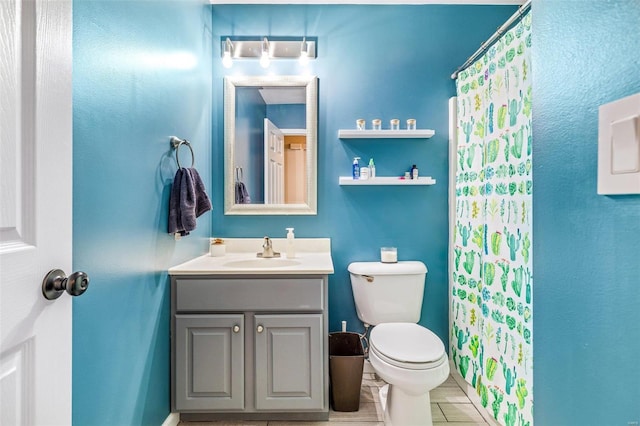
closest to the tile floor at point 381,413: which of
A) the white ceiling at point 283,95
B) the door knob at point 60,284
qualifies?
the door knob at point 60,284

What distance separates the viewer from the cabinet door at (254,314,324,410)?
69.1 inches

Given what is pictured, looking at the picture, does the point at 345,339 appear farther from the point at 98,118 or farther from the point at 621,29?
the point at 621,29

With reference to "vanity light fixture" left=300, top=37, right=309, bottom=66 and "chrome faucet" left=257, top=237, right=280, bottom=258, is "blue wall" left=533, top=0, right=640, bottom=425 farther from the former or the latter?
"vanity light fixture" left=300, top=37, right=309, bottom=66

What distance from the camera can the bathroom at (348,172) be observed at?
454 mm

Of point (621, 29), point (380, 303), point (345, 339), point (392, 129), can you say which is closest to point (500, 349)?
point (380, 303)

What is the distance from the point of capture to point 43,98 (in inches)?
26.7

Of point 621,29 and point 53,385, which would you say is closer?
point 621,29

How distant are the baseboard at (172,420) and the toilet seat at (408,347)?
108cm

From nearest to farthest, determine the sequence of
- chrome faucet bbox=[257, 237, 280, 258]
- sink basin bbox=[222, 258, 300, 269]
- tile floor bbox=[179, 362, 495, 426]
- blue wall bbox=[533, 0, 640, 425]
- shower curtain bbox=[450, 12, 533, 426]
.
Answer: blue wall bbox=[533, 0, 640, 425] → shower curtain bbox=[450, 12, 533, 426] → tile floor bbox=[179, 362, 495, 426] → sink basin bbox=[222, 258, 300, 269] → chrome faucet bbox=[257, 237, 280, 258]

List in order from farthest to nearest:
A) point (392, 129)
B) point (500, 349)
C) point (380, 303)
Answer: point (392, 129)
point (380, 303)
point (500, 349)

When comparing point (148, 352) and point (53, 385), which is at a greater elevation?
point (53, 385)

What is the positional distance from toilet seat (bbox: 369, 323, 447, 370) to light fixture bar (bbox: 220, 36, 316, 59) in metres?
1.82

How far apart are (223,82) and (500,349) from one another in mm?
2288

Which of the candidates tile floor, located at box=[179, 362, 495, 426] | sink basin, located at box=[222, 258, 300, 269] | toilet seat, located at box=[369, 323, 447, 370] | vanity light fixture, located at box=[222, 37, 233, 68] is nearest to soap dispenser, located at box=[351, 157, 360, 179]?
sink basin, located at box=[222, 258, 300, 269]
